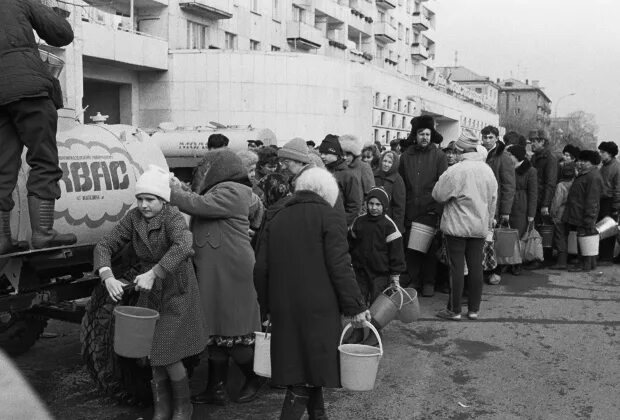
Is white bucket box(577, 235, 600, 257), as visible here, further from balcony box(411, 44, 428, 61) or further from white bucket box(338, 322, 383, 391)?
balcony box(411, 44, 428, 61)

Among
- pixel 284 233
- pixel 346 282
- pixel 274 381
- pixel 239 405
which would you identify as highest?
pixel 284 233

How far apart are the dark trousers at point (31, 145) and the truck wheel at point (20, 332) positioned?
74.8 inches

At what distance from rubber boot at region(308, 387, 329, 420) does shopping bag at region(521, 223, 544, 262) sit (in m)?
6.84

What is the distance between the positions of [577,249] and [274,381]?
7.97 meters

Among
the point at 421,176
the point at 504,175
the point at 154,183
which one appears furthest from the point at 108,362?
the point at 504,175

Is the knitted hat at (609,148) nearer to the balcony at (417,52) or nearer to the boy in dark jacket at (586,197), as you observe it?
the boy in dark jacket at (586,197)

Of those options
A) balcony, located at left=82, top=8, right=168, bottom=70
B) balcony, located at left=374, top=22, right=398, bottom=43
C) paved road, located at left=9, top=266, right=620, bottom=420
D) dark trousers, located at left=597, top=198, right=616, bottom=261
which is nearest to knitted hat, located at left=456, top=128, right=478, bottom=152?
paved road, located at left=9, top=266, right=620, bottom=420

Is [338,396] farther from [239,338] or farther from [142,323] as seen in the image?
[142,323]

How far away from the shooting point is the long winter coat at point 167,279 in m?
4.50

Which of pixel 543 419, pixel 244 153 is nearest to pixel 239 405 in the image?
pixel 543 419

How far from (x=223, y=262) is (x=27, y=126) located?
1.55m

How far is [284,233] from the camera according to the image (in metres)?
4.30

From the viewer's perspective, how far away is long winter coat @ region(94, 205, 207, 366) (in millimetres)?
4500

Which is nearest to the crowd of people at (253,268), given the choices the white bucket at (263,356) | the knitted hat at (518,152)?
the white bucket at (263,356)
